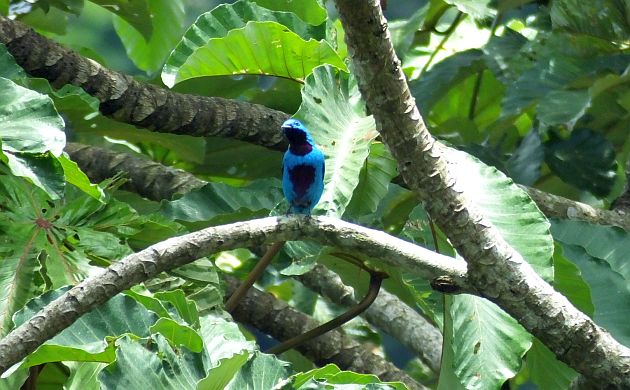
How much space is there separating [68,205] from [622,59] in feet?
5.98

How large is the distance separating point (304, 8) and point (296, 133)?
2.82ft

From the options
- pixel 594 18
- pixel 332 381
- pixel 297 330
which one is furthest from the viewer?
pixel 594 18

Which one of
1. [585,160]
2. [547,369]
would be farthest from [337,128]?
[585,160]

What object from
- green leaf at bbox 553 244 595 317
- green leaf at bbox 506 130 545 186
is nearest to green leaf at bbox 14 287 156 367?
green leaf at bbox 553 244 595 317

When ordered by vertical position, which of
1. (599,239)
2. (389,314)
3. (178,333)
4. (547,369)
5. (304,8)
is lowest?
(389,314)

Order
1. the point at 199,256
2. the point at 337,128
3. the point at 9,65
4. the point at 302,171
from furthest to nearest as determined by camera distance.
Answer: the point at 337,128, the point at 9,65, the point at 302,171, the point at 199,256

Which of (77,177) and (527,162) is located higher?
(77,177)

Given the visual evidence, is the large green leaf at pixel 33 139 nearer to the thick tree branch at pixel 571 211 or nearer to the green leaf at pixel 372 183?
the green leaf at pixel 372 183

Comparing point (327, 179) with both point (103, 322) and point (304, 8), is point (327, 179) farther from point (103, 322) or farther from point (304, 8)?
point (304, 8)

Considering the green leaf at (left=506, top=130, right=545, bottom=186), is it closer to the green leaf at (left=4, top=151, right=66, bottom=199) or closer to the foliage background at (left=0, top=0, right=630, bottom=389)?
the foliage background at (left=0, top=0, right=630, bottom=389)

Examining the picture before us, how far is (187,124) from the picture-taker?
10.6 feet

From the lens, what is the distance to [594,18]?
367 centimetres

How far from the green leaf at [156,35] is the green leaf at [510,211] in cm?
144

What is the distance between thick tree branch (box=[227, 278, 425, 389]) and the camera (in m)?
3.50
